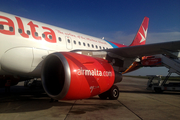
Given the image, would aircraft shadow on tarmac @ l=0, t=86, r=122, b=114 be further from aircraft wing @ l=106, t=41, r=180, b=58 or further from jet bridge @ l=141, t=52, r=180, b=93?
jet bridge @ l=141, t=52, r=180, b=93

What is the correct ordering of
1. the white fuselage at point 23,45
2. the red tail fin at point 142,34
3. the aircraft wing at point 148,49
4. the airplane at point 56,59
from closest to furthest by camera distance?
1. the airplane at point 56,59
2. the white fuselage at point 23,45
3. the aircraft wing at point 148,49
4. the red tail fin at point 142,34

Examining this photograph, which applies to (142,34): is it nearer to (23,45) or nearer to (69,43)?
(69,43)

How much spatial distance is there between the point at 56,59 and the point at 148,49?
14.3 ft

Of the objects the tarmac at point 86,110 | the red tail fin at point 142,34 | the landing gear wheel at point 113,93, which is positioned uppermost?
the red tail fin at point 142,34

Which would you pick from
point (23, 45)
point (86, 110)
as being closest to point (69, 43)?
point (23, 45)

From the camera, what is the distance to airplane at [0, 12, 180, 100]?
414 cm

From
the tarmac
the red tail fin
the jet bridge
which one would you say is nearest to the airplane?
the tarmac

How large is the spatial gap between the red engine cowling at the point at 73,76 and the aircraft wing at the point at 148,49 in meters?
→ 1.70

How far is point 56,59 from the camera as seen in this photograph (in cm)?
482

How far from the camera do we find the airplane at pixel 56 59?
163 inches

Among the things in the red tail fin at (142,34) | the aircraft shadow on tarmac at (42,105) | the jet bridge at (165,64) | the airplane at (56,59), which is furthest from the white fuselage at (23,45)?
the red tail fin at (142,34)

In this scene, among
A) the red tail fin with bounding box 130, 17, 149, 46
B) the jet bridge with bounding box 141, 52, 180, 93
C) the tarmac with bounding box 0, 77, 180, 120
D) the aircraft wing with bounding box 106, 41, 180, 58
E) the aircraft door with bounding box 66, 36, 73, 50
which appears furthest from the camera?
the red tail fin with bounding box 130, 17, 149, 46

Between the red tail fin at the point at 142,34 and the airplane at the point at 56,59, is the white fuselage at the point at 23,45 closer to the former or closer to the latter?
the airplane at the point at 56,59

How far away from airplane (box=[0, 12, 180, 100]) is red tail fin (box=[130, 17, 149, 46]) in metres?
6.34
